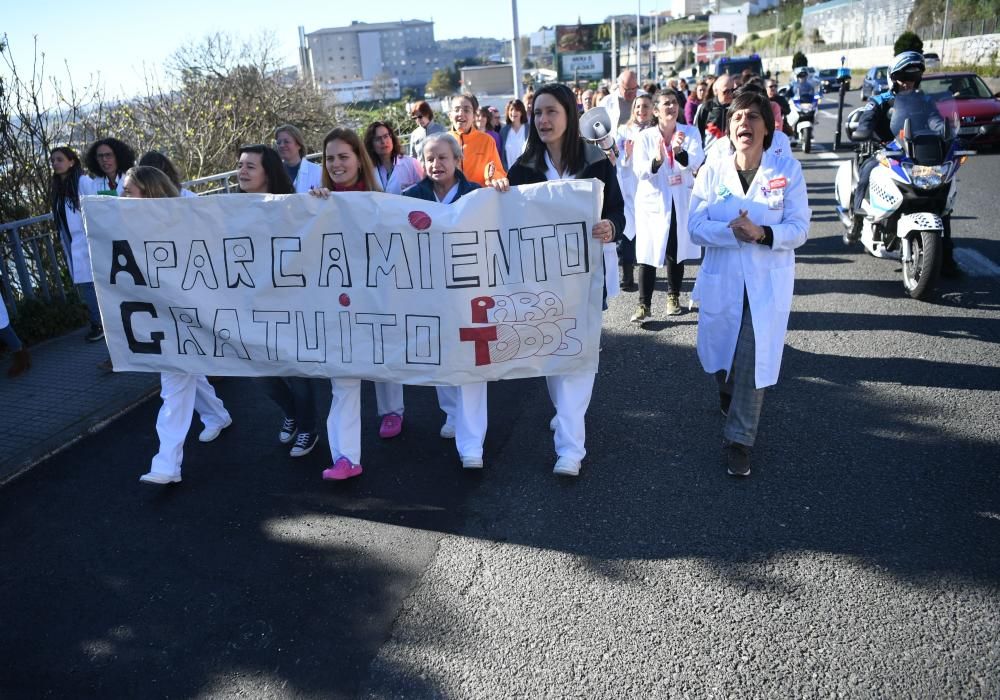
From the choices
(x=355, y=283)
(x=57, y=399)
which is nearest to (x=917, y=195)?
(x=355, y=283)

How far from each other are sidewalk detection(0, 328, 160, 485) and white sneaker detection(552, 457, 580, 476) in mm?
3589

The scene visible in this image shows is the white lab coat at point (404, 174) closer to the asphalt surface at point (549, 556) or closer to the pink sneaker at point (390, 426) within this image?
the asphalt surface at point (549, 556)

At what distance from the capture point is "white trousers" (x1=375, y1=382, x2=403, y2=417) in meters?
5.32

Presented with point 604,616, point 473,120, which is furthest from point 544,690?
point 473,120

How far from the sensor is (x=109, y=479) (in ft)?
16.7

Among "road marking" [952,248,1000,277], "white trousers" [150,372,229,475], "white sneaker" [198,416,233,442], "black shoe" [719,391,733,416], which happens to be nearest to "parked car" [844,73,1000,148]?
"road marking" [952,248,1000,277]

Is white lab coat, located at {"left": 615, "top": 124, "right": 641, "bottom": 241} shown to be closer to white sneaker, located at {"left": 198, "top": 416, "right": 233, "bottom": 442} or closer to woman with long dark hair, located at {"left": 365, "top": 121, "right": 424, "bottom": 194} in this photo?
woman with long dark hair, located at {"left": 365, "top": 121, "right": 424, "bottom": 194}

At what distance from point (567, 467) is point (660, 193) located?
369cm

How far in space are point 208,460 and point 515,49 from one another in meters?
18.9

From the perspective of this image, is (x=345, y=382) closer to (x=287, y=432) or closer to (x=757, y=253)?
(x=287, y=432)

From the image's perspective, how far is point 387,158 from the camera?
7.17m

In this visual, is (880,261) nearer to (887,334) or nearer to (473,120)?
(887,334)

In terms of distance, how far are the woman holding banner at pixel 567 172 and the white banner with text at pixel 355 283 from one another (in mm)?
141

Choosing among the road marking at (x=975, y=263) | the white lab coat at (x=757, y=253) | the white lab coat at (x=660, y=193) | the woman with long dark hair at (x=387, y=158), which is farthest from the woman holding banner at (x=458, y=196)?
the road marking at (x=975, y=263)
